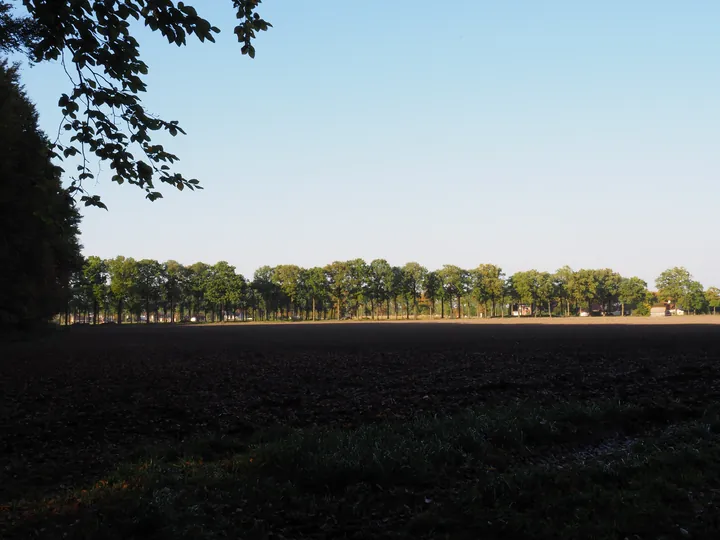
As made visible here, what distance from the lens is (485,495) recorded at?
762cm

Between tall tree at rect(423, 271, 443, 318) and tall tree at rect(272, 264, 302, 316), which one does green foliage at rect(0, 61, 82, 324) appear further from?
tall tree at rect(423, 271, 443, 318)

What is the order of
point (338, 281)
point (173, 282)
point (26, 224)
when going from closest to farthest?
point (26, 224) → point (173, 282) → point (338, 281)

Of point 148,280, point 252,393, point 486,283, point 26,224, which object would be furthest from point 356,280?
point 252,393

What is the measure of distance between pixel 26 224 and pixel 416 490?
43.3 m

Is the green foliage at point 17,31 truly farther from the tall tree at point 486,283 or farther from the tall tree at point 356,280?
the tall tree at point 486,283

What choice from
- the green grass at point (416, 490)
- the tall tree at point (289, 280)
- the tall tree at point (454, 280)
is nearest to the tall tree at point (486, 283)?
the tall tree at point (454, 280)

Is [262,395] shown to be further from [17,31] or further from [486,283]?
[486,283]

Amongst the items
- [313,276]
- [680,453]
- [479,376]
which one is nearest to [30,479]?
[680,453]

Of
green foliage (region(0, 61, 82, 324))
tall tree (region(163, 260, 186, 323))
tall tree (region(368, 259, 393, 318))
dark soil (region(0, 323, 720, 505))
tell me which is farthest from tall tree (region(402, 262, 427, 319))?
dark soil (region(0, 323, 720, 505))

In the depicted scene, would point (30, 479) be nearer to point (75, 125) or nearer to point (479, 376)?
point (75, 125)

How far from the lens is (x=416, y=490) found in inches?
323

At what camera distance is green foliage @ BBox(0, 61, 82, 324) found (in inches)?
293

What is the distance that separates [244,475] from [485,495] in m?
3.86

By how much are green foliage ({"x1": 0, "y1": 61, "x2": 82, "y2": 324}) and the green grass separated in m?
4.06
